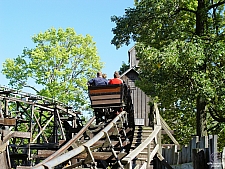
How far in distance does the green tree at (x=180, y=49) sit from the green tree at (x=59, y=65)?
17.6m

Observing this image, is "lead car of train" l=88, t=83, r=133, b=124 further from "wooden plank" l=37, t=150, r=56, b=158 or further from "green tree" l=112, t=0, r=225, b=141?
"green tree" l=112, t=0, r=225, b=141

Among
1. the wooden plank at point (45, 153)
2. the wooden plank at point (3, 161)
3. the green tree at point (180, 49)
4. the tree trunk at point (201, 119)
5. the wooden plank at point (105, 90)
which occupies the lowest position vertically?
the wooden plank at point (3, 161)

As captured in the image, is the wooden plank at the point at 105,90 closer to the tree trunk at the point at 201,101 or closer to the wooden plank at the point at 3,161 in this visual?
the wooden plank at the point at 3,161

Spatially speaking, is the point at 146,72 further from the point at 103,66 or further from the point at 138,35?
the point at 103,66

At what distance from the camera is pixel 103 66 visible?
37.8 meters

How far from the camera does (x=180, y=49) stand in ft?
47.2

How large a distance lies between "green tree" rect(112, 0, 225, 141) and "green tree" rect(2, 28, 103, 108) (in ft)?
57.8

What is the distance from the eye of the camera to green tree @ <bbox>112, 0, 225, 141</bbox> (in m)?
14.3

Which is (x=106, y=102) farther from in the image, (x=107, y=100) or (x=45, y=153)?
(x=45, y=153)

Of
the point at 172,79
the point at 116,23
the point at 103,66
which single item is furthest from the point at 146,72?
the point at 103,66

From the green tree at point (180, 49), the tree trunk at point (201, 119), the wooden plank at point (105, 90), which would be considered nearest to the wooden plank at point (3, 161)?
the wooden plank at point (105, 90)

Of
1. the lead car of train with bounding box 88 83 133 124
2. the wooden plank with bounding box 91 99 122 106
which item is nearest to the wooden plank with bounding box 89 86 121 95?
the lead car of train with bounding box 88 83 133 124

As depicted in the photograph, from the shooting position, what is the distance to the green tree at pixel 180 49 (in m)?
14.3

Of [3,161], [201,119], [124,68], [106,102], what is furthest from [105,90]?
[124,68]
